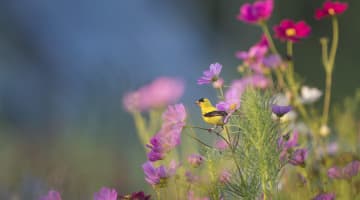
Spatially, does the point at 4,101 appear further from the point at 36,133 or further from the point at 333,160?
the point at 333,160

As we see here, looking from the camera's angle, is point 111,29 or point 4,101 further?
point 111,29

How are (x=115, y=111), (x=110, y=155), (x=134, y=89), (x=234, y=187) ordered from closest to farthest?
(x=234, y=187) → (x=134, y=89) → (x=110, y=155) → (x=115, y=111)

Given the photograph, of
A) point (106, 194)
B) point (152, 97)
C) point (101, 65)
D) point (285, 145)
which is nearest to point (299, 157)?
point (285, 145)

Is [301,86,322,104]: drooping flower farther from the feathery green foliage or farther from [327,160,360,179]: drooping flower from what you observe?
the feathery green foliage

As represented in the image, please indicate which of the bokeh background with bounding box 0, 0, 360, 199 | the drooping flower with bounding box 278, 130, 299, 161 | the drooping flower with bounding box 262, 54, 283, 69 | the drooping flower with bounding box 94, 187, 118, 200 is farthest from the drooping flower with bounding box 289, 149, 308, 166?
the bokeh background with bounding box 0, 0, 360, 199

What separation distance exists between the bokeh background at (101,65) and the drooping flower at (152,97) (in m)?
0.05

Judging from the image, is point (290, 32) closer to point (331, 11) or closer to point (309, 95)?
point (331, 11)

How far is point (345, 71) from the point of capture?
5148 millimetres

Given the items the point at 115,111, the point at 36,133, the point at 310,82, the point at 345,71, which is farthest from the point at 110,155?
the point at 345,71

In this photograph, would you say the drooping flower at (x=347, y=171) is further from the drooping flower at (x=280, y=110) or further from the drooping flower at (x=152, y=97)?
the drooping flower at (x=152, y=97)

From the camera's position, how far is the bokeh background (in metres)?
2.34

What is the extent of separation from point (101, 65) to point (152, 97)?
0.62 m

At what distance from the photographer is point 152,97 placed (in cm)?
166

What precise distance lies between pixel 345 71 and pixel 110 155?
3.14 meters
